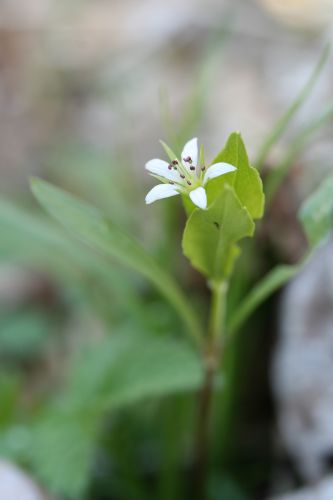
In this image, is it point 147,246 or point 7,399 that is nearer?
point 7,399

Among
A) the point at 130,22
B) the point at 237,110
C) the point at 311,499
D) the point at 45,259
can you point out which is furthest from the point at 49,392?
the point at 130,22

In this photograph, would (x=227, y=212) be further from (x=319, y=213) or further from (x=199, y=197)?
(x=319, y=213)

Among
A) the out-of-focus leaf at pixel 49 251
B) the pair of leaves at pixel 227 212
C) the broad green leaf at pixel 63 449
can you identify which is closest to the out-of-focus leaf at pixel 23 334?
the out-of-focus leaf at pixel 49 251

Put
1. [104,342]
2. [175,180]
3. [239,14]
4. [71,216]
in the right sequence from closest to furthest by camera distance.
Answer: [175,180]
[71,216]
[104,342]
[239,14]

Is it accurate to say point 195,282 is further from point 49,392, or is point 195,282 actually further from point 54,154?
point 54,154

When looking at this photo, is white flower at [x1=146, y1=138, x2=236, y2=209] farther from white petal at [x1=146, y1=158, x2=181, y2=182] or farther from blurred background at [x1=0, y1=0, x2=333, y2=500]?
blurred background at [x1=0, y1=0, x2=333, y2=500]

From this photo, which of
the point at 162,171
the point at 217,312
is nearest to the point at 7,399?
the point at 217,312
